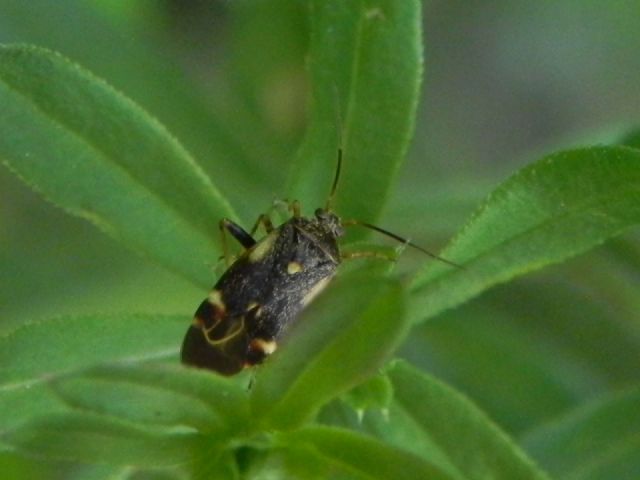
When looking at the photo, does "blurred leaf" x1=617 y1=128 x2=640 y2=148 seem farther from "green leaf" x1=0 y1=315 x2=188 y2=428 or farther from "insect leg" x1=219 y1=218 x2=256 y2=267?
"green leaf" x1=0 y1=315 x2=188 y2=428

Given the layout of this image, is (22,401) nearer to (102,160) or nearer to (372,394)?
(102,160)

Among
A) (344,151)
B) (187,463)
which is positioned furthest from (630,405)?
(187,463)

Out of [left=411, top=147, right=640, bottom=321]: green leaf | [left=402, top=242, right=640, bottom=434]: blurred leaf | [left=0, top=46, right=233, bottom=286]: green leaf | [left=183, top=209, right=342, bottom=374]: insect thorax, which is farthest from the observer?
[left=402, top=242, right=640, bottom=434]: blurred leaf

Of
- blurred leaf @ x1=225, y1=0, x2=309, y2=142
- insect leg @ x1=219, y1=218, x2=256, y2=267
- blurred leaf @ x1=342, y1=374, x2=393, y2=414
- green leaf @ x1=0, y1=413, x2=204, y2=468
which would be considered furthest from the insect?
blurred leaf @ x1=225, y1=0, x2=309, y2=142

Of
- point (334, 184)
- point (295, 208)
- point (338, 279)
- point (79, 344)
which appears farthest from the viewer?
point (295, 208)

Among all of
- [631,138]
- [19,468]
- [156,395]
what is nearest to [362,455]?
[156,395]
